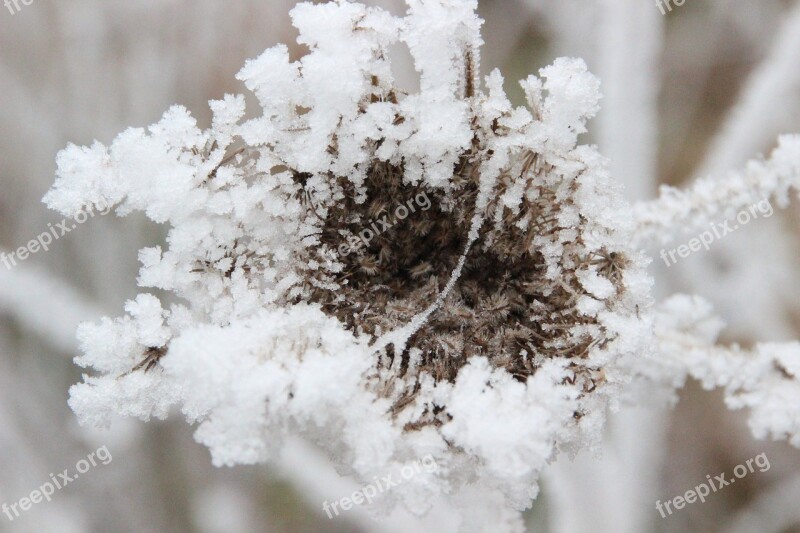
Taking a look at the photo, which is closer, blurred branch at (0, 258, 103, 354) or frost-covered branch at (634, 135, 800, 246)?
frost-covered branch at (634, 135, 800, 246)

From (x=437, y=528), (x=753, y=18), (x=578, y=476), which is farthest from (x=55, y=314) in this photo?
(x=753, y=18)

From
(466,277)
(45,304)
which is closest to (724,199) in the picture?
(466,277)

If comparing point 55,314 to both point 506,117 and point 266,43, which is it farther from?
point 506,117

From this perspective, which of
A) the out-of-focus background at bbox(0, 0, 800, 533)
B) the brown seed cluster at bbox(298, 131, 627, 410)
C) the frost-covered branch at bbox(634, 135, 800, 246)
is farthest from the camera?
the out-of-focus background at bbox(0, 0, 800, 533)

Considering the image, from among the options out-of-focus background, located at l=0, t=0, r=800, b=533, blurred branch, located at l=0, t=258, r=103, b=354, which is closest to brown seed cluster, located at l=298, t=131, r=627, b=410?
Answer: out-of-focus background, located at l=0, t=0, r=800, b=533

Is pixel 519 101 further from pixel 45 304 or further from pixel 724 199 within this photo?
pixel 45 304

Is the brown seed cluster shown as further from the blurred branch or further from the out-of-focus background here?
the blurred branch

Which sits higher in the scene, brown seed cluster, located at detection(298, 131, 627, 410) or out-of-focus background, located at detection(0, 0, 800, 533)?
out-of-focus background, located at detection(0, 0, 800, 533)

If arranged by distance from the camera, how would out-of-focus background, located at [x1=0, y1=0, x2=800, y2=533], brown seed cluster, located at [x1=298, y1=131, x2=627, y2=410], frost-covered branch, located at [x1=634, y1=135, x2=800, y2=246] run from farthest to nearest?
out-of-focus background, located at [x1=0, y1=0, x2=800, y2=533] < frost-covered branch, located at [x1=634, y1=135, x2=800, y2=246] < brown seed cluster, located at [x1=298, y1=131, x2=627, y2=410]

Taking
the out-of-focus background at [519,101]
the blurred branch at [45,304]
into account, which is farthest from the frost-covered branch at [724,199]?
the blurred branch at [45,304]
